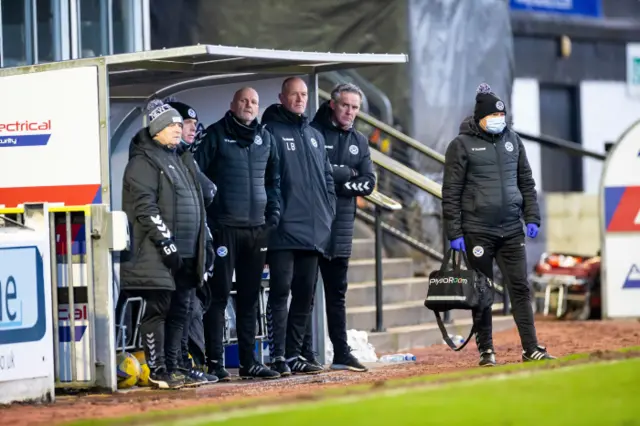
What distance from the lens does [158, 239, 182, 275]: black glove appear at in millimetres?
11227

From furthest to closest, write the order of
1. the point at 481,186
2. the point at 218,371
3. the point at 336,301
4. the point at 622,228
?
the point at 622,228, the point at 336,301, the point at 481,186, the point at 218,371

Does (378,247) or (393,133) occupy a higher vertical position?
(393,133)

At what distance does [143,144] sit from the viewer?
1157 centimetres

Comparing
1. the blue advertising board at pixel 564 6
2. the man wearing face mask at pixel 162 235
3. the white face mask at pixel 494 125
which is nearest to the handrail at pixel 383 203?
the white face mask at pixel 494 125

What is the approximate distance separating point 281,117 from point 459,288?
1905 mm

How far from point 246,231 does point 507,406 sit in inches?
137

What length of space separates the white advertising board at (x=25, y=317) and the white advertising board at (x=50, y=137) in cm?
97

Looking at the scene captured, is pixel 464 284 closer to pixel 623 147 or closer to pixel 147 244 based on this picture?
pixel 147 244

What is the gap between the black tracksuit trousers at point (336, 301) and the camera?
13.0 m

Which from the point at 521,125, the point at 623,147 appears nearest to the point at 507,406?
the point at 623,147

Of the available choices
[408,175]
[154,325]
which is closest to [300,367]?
[154,325]

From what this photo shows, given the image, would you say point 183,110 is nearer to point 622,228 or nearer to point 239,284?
point 239,284

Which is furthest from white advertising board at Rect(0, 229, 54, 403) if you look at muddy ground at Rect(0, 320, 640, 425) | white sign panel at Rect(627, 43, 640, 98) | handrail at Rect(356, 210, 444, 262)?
white sign panel at Rect(627, 43, 640, 98)

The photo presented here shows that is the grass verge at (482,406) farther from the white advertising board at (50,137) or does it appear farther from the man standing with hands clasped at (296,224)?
the white advertising board at (50,137)
